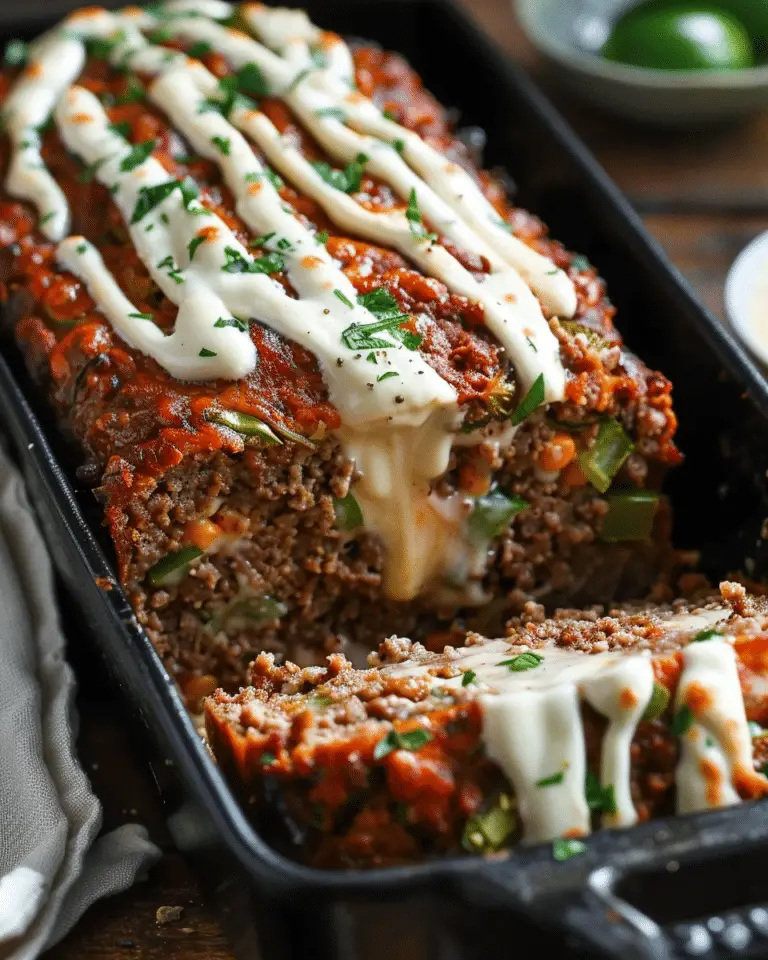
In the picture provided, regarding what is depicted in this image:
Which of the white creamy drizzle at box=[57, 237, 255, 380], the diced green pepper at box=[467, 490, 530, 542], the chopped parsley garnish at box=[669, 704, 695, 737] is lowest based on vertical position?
the diced green pepper at box=[467, 490, 530, 542]

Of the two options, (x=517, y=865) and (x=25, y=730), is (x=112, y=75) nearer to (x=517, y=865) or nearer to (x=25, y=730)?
(x=25, y=730)

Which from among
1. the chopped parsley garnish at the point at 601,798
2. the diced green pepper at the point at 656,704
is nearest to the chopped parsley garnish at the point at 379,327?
the diced green pepper at the point at 656,704

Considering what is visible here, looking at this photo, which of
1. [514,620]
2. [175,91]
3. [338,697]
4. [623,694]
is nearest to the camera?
[623,694]

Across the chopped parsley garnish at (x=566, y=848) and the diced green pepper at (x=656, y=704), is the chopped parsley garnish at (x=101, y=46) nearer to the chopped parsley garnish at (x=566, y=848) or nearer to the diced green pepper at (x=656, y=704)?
the diced green pepper at (x=656, y=704)

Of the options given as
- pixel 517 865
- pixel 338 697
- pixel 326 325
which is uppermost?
pixel 326 325

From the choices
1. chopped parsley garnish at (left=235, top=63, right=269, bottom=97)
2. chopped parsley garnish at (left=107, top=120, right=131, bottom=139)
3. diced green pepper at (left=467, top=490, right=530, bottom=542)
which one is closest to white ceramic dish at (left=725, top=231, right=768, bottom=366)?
diced green pepper at (left=467, top=490, right=530, bottom=542)

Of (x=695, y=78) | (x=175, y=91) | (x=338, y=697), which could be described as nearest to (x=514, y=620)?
(x=338, y=697)

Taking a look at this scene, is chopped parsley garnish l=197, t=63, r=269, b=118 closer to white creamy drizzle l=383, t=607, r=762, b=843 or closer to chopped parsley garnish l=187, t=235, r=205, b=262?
chopped parsley garnish l=187, t=235, r=205, b=262
